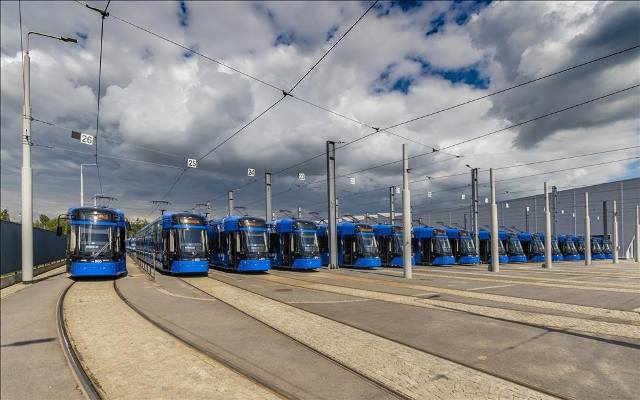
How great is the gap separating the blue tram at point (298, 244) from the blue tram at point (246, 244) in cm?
268

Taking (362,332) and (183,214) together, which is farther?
(183,214)

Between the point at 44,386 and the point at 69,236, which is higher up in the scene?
the point at 69,236

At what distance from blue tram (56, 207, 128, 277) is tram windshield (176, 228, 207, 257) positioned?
3.13m

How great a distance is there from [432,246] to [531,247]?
1854 cm

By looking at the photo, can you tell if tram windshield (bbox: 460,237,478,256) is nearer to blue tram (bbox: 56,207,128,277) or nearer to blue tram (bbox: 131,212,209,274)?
blue tram (bbox: 131,212,209,274)

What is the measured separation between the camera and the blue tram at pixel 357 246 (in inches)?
1112

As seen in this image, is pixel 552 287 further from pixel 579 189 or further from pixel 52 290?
pixel 579 189

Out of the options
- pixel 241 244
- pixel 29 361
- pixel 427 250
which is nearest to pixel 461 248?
pixel 427 250

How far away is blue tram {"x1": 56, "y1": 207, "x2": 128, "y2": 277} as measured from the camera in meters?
16.7

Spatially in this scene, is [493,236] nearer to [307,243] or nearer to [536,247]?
[307,243]

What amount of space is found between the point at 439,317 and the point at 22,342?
8.88 metres

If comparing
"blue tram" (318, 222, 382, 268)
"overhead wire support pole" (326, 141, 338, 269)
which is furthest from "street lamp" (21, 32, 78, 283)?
"blue tram" (318, 222, 382, 268)

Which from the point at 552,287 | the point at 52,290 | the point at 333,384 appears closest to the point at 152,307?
the point at 52,290

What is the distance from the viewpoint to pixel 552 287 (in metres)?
17.2
